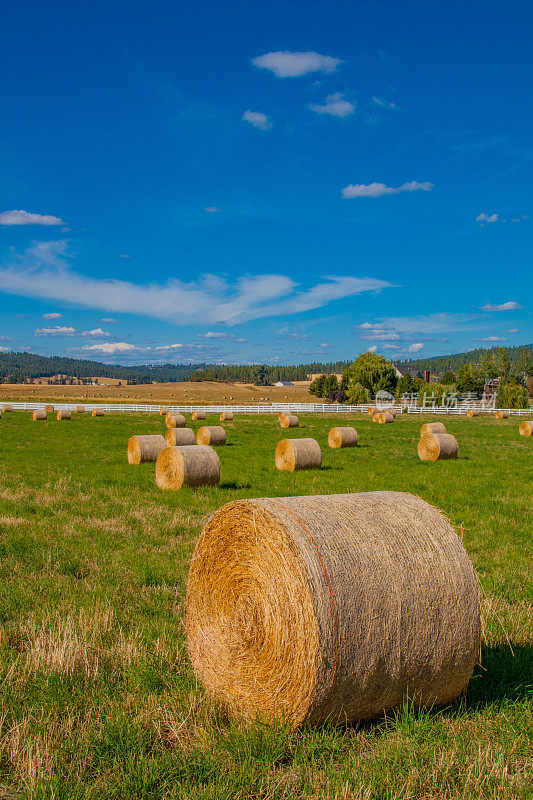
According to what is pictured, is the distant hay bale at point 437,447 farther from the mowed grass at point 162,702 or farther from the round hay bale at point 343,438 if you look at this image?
the mowed grass at point 162,702

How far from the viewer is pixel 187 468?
1293 cm

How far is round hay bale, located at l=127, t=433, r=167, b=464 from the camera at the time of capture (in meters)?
17.5

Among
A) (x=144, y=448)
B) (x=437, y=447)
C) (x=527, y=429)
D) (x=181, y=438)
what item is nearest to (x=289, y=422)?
(x=527, y=429)

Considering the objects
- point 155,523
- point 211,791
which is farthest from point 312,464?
point 211,791

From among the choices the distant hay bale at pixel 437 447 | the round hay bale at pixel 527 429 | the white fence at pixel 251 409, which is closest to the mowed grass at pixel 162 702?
the distant hay bale at pixel 437 447

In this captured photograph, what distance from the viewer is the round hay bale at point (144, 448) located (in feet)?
57.5

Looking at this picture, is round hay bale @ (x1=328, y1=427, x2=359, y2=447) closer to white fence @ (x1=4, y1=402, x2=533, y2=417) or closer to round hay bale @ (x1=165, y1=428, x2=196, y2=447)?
round hay bale @ (x1=165, y1=428, x2=196, y2=447)

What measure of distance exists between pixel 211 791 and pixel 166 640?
2085mm

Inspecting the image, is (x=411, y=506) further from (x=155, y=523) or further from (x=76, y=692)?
(x=155, y=523)

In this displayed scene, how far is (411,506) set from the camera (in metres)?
4.55

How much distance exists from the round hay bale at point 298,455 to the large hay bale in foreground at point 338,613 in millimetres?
12288

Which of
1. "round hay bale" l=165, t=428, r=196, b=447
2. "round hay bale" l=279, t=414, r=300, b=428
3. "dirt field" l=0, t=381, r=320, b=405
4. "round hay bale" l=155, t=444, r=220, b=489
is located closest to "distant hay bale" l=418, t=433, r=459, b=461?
"round hay bale" l=165, t=428, r=196, b=447

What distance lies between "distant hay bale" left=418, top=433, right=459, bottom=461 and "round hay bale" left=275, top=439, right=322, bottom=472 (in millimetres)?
6065

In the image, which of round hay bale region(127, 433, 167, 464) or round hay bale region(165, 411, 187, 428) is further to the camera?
round hay bale region(165, 411, 187, 428)
